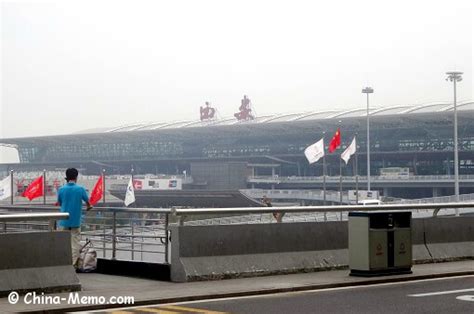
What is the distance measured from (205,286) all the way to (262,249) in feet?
6.65

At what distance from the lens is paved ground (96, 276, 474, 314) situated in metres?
11.8

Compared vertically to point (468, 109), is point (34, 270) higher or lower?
lower

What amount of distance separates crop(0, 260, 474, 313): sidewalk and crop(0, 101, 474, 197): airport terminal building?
327 ft

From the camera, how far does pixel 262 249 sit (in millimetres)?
15938

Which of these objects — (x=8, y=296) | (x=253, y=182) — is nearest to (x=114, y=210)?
(x=8, y=296)

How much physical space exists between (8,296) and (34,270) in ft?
2.22

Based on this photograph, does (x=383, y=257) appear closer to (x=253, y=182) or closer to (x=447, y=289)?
(x=447, y=289)

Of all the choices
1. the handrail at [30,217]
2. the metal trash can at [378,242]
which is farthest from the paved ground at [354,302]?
the handrail at [30,217]

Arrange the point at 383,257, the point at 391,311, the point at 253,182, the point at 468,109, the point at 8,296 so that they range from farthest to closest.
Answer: the point at 253,182 < the point at 468,109 < the point at 383,257 < the point at 8,296 < the point at 391,311

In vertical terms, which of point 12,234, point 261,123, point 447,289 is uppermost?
point 261,123

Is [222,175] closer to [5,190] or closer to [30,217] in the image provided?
[5,190]

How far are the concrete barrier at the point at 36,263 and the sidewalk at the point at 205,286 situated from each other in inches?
13.0

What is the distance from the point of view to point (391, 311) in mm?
11648

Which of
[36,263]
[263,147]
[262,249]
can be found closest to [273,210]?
[262,249]
